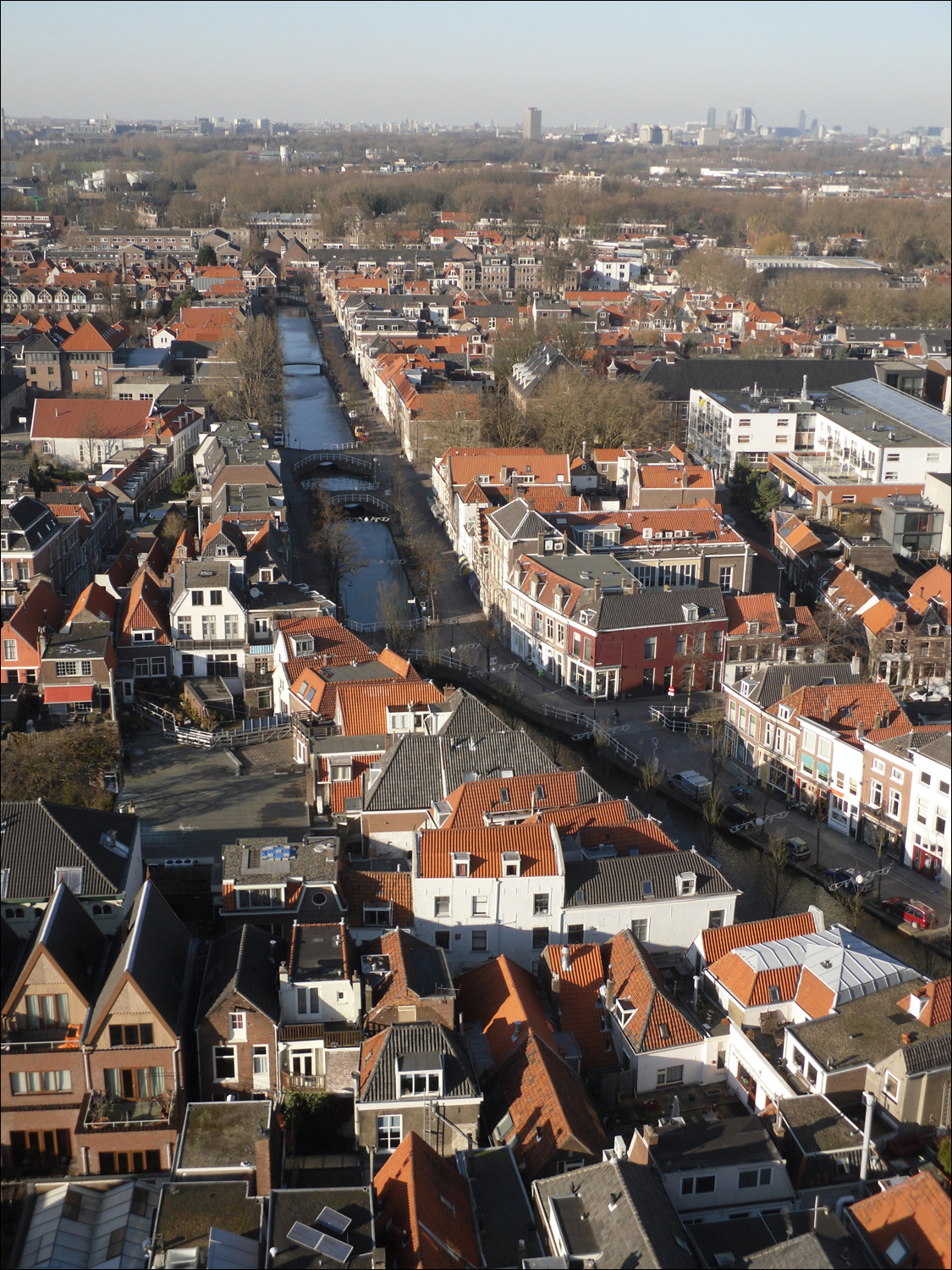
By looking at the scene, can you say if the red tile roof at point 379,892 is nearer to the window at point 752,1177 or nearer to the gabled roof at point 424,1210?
the gabled roof at point 424,1210

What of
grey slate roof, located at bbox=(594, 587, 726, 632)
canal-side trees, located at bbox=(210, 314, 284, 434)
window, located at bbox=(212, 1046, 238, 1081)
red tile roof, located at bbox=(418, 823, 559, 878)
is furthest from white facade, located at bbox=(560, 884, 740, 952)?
canal-side trees, located at bbox=(210, 314, 284, 434)

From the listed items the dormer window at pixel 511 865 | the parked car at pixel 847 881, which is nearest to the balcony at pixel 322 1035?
the dormer window at pixel 511 865

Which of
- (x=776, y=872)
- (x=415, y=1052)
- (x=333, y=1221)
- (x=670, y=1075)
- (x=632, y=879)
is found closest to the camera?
(x=333, y=1221)

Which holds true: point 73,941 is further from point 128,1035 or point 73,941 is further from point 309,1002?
point 309,1002

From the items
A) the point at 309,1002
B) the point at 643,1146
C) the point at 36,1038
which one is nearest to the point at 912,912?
the point at 643,1146

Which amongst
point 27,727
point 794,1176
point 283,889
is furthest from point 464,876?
point 27,727

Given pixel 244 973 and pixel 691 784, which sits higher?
pixel 244 973
